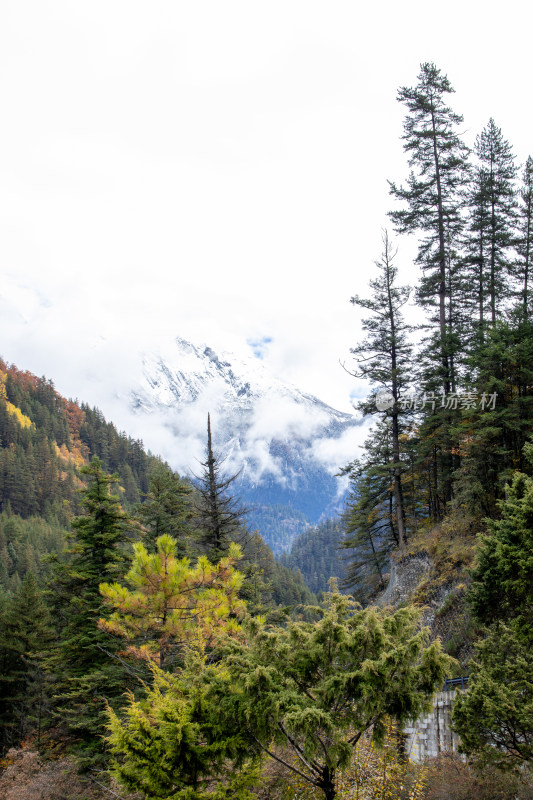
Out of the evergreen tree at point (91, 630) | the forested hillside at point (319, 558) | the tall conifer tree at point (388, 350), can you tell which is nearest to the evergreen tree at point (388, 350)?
the tall conifer tree at point (388, 350)

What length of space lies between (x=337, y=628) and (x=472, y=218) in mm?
23938

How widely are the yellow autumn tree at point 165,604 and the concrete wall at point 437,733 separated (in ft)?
18.0

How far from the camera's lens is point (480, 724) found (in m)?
7.36

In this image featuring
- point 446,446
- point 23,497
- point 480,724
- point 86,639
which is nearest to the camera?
point 480,724

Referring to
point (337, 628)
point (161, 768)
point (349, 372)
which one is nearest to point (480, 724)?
point (337, 628)

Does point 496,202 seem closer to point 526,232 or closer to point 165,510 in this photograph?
point 526,232

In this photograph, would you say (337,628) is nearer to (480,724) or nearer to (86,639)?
(480,724)

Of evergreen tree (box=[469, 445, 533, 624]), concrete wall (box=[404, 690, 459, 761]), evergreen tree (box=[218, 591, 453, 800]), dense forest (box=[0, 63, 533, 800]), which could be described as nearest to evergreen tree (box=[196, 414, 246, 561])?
dense forest (box=[0, 63, 533, 800])

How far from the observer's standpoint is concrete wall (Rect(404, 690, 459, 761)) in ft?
34.4

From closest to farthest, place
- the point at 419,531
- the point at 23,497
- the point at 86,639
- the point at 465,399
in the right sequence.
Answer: the point at 86,639
the point at 465,399
the point at 419,531
the point at 23,497

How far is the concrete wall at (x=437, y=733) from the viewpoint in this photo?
10.5 metres

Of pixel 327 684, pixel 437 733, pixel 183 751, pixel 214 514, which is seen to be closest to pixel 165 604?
pixel 183 751

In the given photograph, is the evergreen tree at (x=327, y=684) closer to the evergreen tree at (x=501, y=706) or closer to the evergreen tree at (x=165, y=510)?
the evergreen tree at (x=501, y=706)

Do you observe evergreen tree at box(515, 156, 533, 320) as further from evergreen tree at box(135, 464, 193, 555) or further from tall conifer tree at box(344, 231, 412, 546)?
evergreen tree at box(135, 464, 193, 555)
